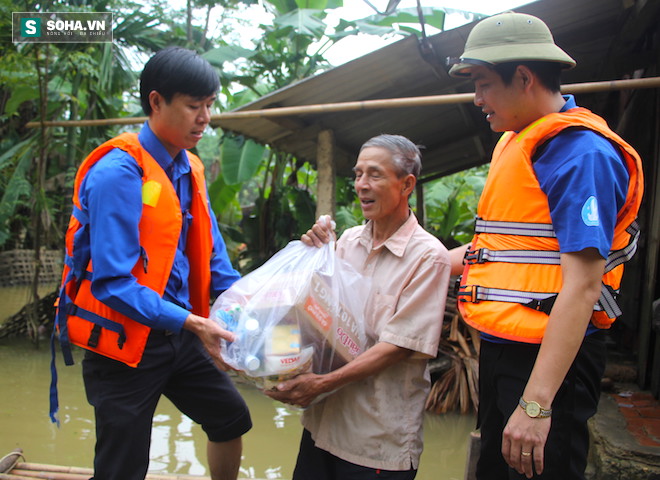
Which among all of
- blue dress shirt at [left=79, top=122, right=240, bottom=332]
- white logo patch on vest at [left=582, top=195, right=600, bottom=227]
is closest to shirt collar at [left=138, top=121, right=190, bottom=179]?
blue dress shirt at [left=79, top=122, right=240, bottom=332]

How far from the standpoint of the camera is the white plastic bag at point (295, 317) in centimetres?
176

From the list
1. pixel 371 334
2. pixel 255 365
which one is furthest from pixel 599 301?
pixel 255 365

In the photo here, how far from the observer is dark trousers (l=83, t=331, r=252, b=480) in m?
1.90

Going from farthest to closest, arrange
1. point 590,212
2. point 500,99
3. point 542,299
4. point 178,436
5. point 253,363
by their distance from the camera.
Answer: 1. point 178,436
2. point 253,363
3. point 500,99
4. point 542,299
5. point 590,212

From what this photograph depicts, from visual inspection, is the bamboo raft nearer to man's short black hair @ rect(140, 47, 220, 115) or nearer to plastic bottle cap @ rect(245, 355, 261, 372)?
plastic bottle cap @ rect(245, 355, 261, 372)

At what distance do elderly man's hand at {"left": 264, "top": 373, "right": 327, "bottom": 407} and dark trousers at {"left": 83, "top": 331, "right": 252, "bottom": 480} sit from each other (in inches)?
18.7

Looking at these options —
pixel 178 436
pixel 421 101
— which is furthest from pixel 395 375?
pixel 178 436

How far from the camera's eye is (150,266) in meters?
1.91

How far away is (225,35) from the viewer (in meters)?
14.3

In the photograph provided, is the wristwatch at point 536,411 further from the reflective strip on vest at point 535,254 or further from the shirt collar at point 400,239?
the shirt collar at point 400,239

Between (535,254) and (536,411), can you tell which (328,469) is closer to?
(536,411)

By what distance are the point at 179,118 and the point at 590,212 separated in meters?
1.37

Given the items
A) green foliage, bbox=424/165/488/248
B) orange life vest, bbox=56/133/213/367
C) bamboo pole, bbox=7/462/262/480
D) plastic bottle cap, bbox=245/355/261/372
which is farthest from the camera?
green foliage, bbox=424/165/488/248

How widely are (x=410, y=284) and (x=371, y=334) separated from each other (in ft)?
0.76
